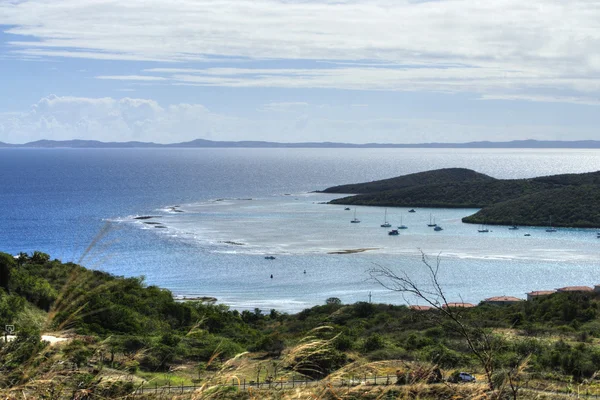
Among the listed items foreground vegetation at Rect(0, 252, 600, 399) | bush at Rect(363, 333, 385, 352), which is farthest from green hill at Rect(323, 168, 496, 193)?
bush at Rect(363, 333, 385, 352)

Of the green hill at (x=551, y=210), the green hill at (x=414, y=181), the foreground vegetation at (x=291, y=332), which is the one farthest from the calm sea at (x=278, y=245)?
the green hill at (x=414, y=181)

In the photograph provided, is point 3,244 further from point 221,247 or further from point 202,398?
point 202,398

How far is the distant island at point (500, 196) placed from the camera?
271ft

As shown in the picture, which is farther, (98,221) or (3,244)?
(98,221)

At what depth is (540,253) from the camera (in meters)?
60.4

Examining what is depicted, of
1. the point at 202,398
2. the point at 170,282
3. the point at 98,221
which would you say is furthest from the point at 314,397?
the point at 98,221

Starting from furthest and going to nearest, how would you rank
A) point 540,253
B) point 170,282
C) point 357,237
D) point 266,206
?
point 266,206
point 357,237
point 540,253
point 170,282

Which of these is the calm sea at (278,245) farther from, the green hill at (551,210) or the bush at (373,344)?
the bush at (373,344)

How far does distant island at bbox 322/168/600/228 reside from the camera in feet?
271

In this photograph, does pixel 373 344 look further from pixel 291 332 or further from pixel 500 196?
pixel 500 196

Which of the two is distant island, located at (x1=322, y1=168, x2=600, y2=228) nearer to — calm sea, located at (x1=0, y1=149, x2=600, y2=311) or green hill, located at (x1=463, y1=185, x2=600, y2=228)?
green hill, located at (x1=463, y1=185, x2=600, y2=228)

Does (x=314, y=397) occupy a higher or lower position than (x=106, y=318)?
higher

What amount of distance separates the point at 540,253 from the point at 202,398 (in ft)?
201

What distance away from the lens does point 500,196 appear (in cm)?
10056
